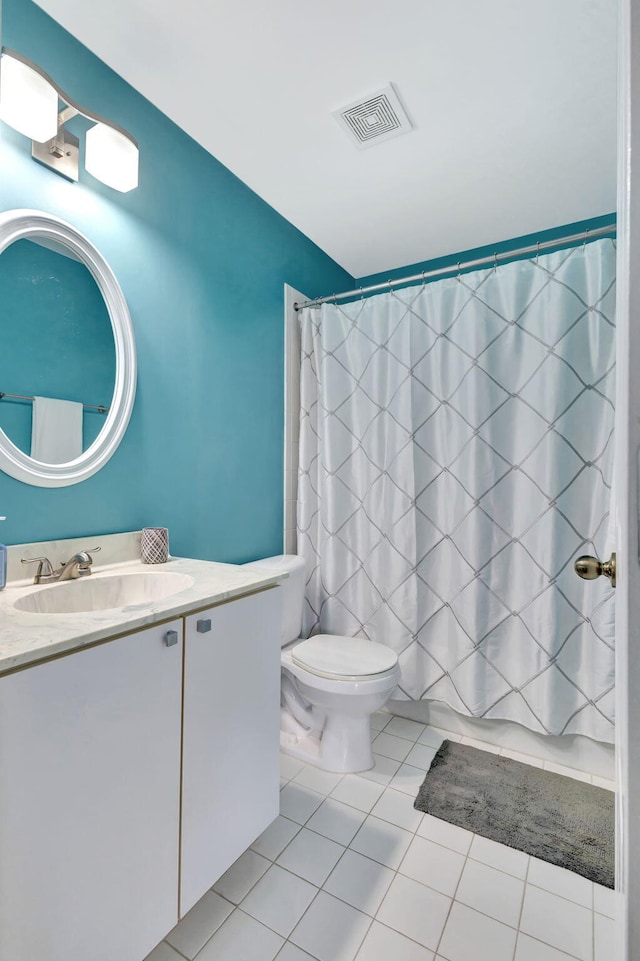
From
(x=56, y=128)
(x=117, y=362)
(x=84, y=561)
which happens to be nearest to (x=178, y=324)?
(x=117, y=362)

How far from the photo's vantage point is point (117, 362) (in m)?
1.38

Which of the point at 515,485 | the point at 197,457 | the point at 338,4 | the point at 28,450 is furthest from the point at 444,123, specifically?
the point at 28,450

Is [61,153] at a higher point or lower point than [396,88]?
lower

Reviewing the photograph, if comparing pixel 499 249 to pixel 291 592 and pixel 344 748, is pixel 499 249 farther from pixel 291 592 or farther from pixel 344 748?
pixel 344 748

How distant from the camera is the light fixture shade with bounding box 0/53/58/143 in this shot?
1036 mm

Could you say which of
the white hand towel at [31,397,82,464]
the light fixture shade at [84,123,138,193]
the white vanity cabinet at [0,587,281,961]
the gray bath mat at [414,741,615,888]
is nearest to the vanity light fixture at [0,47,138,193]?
the light fixture shade at [84,123,138,193]

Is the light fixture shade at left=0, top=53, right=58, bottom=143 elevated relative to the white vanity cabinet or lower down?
elevated

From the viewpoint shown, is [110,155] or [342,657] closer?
[110,155]

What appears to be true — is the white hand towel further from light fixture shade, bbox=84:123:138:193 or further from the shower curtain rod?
the shower curtain rod

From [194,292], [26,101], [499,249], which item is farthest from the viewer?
[499,249]

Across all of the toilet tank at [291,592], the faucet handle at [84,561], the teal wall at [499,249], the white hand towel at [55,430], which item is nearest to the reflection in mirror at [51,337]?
the white hand towel at [55,430]

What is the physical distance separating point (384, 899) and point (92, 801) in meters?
0.86

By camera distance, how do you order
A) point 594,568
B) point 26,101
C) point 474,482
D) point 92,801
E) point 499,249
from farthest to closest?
point 499,249, point 474,482, point 26,101, point 92,801, point 594,568

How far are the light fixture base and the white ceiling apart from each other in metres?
0.26
